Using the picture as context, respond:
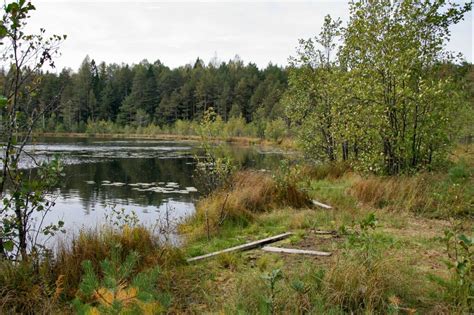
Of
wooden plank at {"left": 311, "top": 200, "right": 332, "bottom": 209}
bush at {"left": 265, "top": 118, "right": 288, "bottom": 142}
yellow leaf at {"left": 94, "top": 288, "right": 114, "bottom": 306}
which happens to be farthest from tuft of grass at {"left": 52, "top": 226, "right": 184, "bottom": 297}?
bush at {"left": 265, "top": 118, "right": 288, "bottom": 142}

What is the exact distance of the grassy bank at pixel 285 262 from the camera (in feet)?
11.4

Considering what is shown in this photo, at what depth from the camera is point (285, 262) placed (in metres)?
5.34

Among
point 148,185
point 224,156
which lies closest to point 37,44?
point 224,156

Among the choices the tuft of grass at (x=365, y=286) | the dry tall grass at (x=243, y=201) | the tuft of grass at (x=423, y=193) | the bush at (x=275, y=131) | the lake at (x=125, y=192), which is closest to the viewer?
the tuft of grass at (x=365, y=286)

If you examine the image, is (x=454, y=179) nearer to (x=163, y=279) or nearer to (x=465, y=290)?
(x=465, y=290)

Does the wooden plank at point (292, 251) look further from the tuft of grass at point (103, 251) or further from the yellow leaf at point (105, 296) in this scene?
the yellow leaf at point (105, 296)

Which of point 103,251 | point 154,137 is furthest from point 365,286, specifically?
point 154,137

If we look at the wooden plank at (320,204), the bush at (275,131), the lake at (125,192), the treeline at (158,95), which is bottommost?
the lake at (125,192)

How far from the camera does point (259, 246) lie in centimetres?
631

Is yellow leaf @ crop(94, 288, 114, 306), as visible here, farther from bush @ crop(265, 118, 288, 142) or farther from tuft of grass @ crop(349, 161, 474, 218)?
bush @ crop(265, 118, 288, 142)

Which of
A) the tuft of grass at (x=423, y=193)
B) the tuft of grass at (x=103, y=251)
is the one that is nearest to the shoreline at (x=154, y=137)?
the tuft of grass at (x=423, y=193)

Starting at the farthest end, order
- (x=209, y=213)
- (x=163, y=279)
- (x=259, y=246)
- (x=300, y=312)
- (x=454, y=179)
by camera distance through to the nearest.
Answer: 1. (x=454, y=179)
2. (x=209, y=213)
3. (x=259, y=246)
4. (x=163, y=279)
5. (x=300, y=312)

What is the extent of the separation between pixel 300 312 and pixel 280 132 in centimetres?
4242

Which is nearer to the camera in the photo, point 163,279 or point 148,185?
point 163,279
